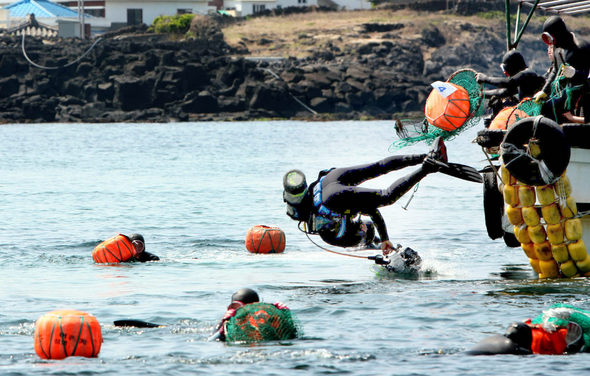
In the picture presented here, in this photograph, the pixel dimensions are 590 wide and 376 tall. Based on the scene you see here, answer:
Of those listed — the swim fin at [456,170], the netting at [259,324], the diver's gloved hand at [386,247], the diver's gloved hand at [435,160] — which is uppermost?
the diver's gloved hand at [435,160]

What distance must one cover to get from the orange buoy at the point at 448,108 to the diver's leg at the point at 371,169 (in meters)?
0.86

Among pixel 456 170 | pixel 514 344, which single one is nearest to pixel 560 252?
pixel 456 170

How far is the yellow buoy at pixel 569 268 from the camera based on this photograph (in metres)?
16.0

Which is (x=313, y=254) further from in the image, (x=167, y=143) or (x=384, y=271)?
(x=167, y=143)

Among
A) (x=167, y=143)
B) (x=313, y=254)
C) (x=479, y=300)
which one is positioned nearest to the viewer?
(x=479, y=300)

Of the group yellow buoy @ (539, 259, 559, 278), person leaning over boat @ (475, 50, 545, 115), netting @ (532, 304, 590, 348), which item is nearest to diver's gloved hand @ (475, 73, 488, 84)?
person leaning over boat @ (475, 50, 545, 115)

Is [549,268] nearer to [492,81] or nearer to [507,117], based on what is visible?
[507,117]

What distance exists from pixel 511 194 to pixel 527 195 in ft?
0.84

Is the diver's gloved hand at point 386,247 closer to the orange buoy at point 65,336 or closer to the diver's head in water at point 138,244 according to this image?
the diver's head in water at point 138,244

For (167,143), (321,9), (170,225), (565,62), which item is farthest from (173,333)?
(321,9)

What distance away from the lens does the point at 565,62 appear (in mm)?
15805

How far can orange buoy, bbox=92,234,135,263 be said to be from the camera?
65.3 feet

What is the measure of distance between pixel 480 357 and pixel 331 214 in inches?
222

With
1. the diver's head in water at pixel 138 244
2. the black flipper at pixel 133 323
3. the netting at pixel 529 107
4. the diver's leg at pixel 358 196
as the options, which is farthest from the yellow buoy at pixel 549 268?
the diver's head in water at pixel 138 244
